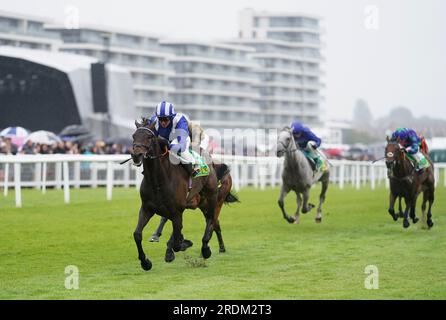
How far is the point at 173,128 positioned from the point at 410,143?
6475mm

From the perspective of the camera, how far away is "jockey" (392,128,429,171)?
1552 cm

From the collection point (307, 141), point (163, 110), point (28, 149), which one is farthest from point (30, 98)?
point (163, 110)

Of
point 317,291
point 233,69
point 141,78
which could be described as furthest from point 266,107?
point 317,291

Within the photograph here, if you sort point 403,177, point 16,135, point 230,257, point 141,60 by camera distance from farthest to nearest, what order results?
point 141,60
point 16,135
point 403,177
point 230,257

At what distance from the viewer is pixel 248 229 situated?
14.8 metres

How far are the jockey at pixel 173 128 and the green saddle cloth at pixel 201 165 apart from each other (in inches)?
11.7

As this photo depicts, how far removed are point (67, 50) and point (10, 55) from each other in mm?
49032

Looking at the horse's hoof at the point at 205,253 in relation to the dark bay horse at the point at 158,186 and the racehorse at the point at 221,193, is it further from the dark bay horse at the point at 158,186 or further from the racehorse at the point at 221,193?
the racehorse at the point at 221,193

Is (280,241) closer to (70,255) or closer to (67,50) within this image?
(70,255)

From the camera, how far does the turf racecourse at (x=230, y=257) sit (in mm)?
8375

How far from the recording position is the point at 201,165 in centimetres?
1070

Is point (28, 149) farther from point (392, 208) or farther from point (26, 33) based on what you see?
point (26, 33)

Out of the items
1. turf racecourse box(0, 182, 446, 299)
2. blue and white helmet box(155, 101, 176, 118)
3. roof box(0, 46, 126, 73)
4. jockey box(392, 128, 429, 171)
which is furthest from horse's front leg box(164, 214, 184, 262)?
roof box(0, 46, 126, 73)

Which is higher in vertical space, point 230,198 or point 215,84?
point 215,84
